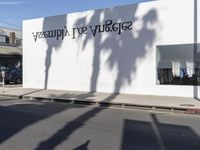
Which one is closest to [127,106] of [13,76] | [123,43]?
[123,43]

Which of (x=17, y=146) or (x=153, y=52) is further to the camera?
(x=153, y=52)

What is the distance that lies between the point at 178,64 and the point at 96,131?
11392 mm

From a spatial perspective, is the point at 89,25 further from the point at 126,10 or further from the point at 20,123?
the point at 20,123

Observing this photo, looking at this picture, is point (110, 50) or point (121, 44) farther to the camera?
point (110, 50)

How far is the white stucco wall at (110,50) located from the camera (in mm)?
21266

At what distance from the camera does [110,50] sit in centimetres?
2381

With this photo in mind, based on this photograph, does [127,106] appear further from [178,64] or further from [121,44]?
[121,44]

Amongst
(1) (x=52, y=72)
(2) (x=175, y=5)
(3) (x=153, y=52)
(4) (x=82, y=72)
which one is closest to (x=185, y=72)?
(3) (x=153, y=52)

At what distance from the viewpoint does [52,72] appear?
27.0 meters

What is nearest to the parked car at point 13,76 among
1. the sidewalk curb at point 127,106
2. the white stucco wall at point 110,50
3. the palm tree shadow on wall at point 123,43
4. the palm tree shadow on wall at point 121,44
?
the white stucco wall at point 110,50

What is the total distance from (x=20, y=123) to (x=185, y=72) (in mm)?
11017

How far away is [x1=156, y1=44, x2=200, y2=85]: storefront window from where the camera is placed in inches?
816

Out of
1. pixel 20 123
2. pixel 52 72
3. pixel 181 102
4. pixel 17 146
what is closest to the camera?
pixel 17 146

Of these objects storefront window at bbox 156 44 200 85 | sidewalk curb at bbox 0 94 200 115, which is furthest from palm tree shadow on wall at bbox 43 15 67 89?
storefront window at bbox 156 44 200 85
